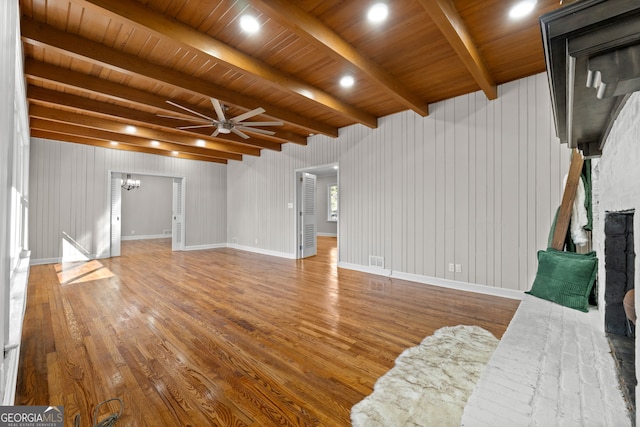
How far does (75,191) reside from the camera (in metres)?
6.23

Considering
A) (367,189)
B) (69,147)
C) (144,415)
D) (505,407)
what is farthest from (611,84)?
(69,147)

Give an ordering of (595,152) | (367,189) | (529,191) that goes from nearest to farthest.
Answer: (595,152) < (529,191) < (367,189)

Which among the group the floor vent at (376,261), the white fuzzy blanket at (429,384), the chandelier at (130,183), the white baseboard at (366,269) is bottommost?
the white fuzzy blanket at (429,384)

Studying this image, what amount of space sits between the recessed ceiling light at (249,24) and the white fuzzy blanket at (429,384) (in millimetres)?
3057

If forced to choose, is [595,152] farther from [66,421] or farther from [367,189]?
[66,421]

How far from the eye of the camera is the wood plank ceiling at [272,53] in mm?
2283

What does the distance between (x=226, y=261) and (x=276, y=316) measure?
3.63 meters

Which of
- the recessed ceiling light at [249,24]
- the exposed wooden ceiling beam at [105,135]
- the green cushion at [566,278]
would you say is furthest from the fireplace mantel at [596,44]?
the exposed wooden ceiling beam at [105,135]

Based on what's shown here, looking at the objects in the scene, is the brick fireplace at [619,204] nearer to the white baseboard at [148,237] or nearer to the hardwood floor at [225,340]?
the hardwood floor at [225,340]

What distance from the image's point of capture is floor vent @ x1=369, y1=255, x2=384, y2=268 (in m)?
4.84

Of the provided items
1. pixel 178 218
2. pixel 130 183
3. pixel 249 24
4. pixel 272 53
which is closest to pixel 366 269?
pixel 272 53

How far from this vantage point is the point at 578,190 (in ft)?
9.58

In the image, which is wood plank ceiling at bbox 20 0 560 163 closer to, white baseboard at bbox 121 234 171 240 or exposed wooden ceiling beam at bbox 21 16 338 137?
exposed wooden ceiling beam at bbox 21 16 338 137

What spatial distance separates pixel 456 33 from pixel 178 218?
7.81m
